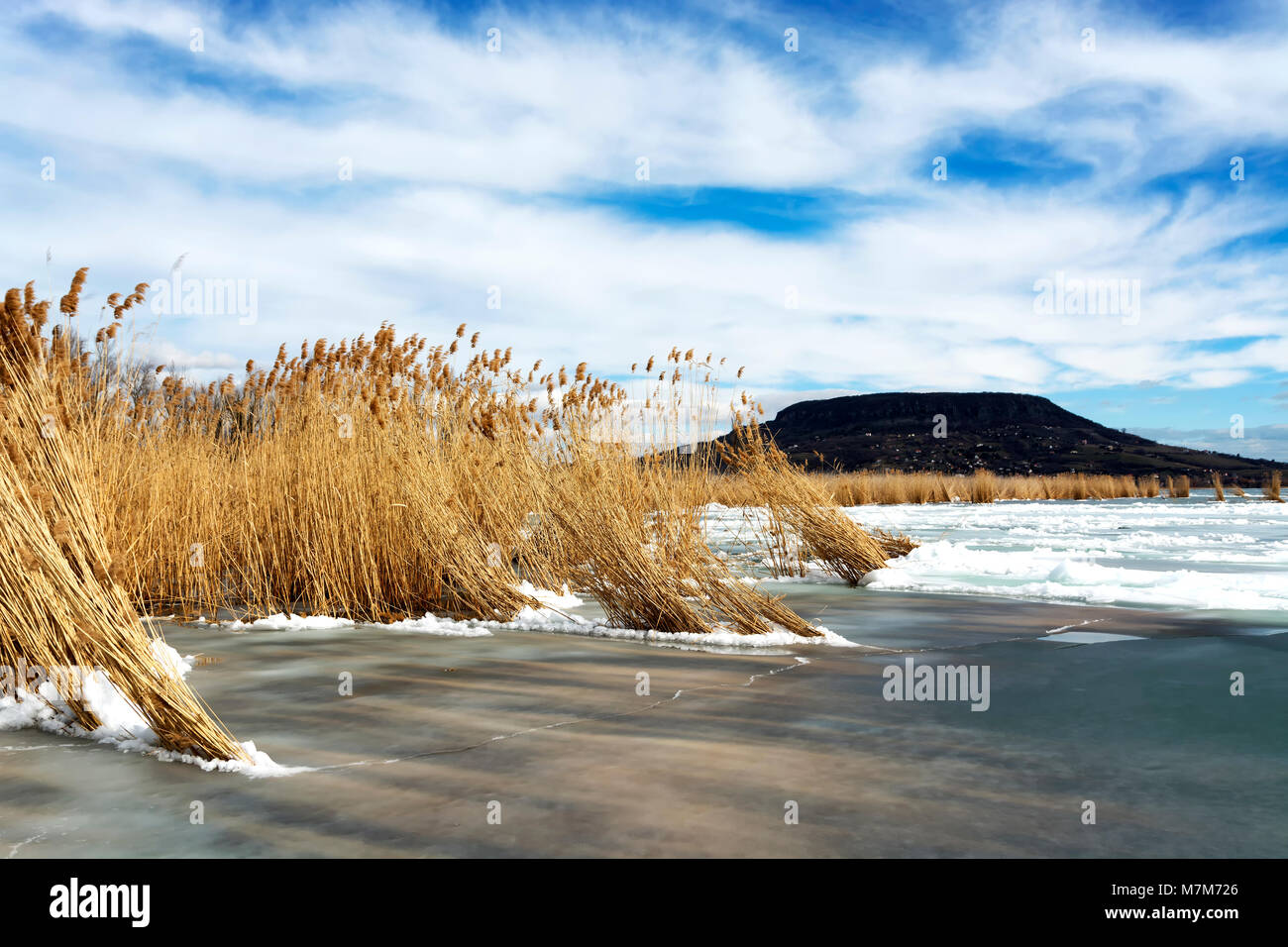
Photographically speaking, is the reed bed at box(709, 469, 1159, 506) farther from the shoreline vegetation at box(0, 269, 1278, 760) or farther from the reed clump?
the shoreline vegetation at box(0, 269, 1278, 760)

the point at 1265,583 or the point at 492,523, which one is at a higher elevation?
the point at 492,523

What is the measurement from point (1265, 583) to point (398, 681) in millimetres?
6405

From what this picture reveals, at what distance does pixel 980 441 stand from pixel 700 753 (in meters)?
63.3

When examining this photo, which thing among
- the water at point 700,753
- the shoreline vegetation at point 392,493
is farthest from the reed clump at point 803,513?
the water at point 700,753

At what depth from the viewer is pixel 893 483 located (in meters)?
22.2

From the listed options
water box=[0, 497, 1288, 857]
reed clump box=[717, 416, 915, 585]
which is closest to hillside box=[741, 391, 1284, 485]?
reed clump box=[717, 416, 915, 585]

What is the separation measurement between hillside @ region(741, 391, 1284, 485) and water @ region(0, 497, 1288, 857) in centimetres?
4003

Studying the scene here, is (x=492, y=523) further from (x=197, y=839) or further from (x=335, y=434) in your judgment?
(x=197, y=839)

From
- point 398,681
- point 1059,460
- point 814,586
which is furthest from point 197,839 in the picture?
point 1059,460

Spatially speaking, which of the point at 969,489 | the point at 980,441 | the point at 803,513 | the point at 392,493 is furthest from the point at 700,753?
the point at 980,441

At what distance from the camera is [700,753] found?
275cm

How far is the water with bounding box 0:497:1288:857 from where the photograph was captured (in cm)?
212

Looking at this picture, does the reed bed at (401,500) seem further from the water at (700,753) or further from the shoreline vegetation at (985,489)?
the shoreline vegetation at (985,489)

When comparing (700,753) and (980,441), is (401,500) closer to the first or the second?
(700,753)
